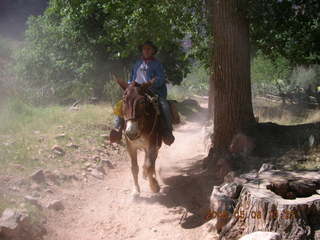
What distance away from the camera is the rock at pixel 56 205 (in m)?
5.50

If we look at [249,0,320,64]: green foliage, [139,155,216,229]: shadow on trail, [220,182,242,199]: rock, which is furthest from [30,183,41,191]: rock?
[249,0,320,64]: green foliage

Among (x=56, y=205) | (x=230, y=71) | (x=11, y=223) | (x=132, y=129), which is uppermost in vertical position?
(x=230, y=71)

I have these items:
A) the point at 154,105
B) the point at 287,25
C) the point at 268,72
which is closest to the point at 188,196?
the point at 154,105

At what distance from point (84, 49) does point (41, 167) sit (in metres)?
13.3

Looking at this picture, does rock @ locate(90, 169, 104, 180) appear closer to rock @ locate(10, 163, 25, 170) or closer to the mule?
the mule

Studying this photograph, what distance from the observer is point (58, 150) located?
793 centimetres

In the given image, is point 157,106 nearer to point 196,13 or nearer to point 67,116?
point 196,13

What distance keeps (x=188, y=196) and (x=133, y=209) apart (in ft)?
3.71

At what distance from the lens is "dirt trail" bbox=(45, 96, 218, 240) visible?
4.92 meters

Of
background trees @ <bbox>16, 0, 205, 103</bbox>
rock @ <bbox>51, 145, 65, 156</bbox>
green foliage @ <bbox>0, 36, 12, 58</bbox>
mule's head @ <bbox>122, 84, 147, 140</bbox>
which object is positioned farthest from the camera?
green foliage @ <bbox>0, 36, 12, 58</bbox>

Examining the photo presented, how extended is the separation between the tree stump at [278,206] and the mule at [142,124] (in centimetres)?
201

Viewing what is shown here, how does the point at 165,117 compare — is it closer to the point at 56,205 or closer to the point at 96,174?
the point at 96,174

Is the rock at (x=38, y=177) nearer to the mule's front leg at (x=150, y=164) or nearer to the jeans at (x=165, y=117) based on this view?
the mule's front leg at (x=150, y=164)

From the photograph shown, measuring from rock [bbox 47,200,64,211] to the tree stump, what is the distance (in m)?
2.94
